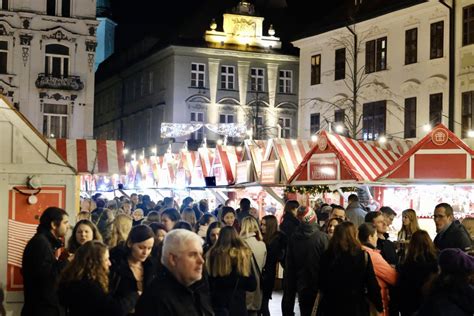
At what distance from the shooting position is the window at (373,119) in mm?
36750

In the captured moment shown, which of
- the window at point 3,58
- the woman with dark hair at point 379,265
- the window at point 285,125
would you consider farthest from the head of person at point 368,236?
the window at point 285,125

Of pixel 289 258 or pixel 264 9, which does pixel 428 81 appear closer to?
pixel 289 258

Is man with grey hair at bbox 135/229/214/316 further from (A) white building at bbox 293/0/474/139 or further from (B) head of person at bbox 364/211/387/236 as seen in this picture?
(A) white building at bbox 293/0/474/139

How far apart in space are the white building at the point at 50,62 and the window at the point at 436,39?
23.1 meters

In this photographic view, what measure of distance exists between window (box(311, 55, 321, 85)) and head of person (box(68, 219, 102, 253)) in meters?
32.1

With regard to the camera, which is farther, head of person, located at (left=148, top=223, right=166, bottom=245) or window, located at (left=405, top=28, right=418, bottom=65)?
window, located at (left=405, top=28, right=418, bottom=65)

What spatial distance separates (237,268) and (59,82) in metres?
41.1

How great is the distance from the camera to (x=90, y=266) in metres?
7.29

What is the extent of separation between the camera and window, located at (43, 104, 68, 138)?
165 feet

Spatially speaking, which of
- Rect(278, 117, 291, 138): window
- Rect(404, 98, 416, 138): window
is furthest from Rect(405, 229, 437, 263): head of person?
Rect(278, 117, 291, 138): window

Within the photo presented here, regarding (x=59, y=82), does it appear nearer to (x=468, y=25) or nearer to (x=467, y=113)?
(x=468, y=25)

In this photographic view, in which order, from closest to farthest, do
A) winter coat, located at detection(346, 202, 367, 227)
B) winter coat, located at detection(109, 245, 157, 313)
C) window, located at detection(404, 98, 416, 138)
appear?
winter coat, located at detection(109, 245, 157, 313) < winter coat, located at detection(346, 202, 367, 227) < window, located at detection(404, 98, 416, 138)

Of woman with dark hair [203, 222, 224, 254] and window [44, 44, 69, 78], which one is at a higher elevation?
window [44, 44, 69, 78]

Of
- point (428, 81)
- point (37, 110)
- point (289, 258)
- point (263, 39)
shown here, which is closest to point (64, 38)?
point (37, 110)
